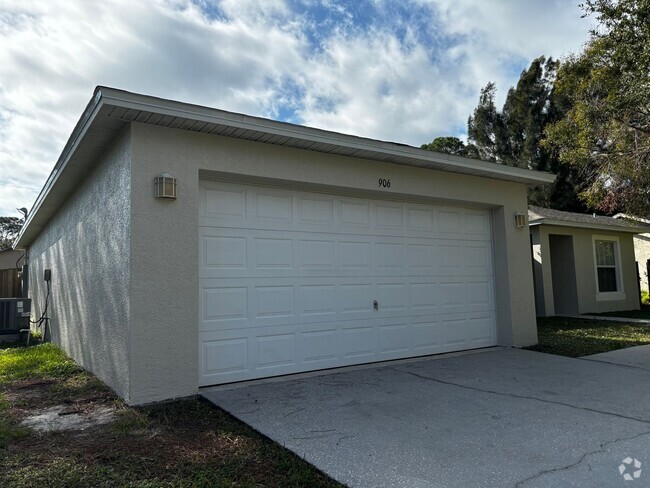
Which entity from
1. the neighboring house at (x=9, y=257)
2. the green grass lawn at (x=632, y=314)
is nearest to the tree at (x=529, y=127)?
the green grass lawn at (x=632, y=314)

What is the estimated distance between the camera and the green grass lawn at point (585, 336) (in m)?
7.62

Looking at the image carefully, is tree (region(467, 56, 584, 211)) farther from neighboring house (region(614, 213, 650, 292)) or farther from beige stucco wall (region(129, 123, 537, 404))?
beige stucco wall (region(129, 123, 537, 404))

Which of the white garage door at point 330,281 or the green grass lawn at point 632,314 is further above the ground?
the white garage door at point 330,281

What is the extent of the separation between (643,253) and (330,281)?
1909 centimetres

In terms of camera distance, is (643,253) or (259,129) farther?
(643,253)

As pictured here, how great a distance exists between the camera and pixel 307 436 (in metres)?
3.69

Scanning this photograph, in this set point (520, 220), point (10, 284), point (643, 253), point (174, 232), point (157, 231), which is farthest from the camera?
point (643, 253)

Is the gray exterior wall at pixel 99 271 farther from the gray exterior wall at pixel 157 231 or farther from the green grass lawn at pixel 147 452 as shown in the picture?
the green grass lawn at pixel 147 452

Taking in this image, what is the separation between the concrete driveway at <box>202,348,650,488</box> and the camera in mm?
2977

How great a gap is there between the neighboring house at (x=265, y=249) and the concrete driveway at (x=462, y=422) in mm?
627

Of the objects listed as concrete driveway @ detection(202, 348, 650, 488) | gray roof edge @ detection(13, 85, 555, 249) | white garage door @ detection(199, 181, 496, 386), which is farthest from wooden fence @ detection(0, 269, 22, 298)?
concrete driveway @ detection(202, 348, 650, 488)

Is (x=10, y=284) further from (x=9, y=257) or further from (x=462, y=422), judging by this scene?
(x=462, y=422)

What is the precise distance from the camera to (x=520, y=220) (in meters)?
7.93

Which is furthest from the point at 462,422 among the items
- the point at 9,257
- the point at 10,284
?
the point at 9,257
